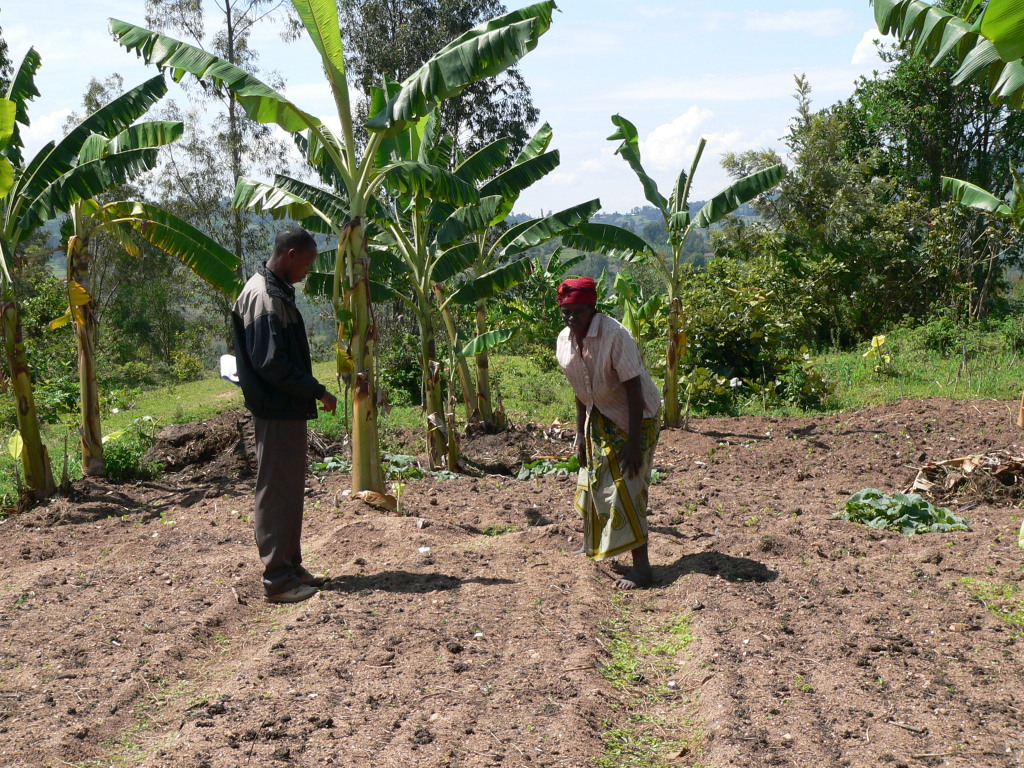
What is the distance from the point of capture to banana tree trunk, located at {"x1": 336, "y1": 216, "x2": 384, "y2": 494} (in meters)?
→ 6.76

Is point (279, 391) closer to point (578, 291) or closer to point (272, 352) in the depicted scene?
point (272, 352)

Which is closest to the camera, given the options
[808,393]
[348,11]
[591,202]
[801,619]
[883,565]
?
[801,619]

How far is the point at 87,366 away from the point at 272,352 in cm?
547

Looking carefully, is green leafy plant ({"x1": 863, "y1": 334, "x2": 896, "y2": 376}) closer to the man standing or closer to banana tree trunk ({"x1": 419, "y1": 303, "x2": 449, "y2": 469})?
banana tree trunk ({"x1": 419, "y1": 303, "x2": 449, "y2": 469})

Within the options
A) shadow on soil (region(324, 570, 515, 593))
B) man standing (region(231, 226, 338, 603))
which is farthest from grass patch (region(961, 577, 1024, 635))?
man standing (region(231, 226, 338, 603))

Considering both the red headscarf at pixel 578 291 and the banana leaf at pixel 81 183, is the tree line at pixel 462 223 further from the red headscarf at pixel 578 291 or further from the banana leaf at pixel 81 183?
the red headscarf at pixel 578 291

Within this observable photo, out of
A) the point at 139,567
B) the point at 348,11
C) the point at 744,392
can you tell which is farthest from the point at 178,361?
the point at 139,567

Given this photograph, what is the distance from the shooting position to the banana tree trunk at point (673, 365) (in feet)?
34.0

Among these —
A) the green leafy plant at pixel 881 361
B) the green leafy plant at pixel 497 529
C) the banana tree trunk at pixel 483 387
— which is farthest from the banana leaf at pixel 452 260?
the green leafy plant at pixel 881 361

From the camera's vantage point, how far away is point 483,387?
10.9 metres

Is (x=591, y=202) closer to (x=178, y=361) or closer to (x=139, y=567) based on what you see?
(x=139, y=567)

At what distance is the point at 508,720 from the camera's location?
3.62m

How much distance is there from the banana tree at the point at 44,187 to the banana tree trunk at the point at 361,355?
9.96 feet

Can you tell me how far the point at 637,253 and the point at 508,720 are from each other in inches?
303
